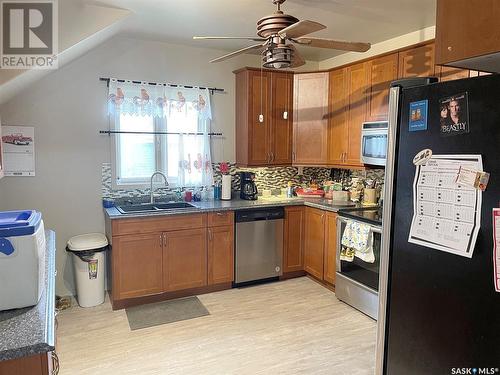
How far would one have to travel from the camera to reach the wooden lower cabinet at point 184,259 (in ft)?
11.7

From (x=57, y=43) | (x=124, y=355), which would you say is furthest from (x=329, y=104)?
(x=124, y=355)

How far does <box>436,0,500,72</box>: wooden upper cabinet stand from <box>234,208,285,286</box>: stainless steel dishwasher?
2756 mm

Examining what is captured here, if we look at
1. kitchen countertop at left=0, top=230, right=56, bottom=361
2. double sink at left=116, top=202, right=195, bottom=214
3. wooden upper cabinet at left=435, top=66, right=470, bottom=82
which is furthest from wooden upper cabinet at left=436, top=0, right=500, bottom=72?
double sink at left=116, top=202, right=195, bottom=214

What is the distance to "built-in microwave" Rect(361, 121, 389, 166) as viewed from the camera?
3363 millimetres

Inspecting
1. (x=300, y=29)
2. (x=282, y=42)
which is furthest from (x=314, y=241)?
(x=300, y=29)

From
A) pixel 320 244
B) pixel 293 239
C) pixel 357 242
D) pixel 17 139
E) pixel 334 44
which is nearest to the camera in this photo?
pixel 334 44

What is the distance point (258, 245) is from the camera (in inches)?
158

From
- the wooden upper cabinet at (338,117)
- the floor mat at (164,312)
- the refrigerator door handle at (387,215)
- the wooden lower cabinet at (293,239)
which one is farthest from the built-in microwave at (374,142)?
the floor mat at (164,312)

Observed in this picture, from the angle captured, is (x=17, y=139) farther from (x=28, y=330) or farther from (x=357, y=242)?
(x=357, y=242)

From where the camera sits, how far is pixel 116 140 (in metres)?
3.80

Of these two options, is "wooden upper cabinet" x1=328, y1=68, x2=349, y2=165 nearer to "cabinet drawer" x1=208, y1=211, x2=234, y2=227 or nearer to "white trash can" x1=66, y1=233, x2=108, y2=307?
"cabinet drawer" x1=208, y1=211, x2=234, y2=227

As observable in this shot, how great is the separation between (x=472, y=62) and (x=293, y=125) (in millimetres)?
3108

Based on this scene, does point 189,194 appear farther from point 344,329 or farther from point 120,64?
point 344,329

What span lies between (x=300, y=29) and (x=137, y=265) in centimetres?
259
